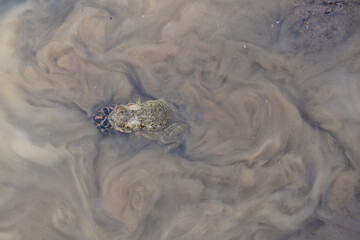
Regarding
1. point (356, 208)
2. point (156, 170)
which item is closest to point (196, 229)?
point (156, 170)

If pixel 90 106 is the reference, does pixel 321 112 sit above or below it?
above

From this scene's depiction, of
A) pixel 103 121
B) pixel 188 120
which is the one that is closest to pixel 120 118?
pixel 103 121

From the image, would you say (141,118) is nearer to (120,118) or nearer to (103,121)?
(120,118)

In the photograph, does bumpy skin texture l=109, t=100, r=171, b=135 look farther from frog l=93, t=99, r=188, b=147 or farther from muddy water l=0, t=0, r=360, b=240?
muddy water l=0, t=0, r=360, b=240

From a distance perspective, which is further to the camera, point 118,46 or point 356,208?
point 118,46

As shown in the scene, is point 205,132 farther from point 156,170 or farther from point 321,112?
point 321,112

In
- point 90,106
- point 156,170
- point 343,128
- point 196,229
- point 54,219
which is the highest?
point 343,128

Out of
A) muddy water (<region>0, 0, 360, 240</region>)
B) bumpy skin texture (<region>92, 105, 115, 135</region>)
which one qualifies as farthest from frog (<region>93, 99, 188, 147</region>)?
muddy water (<region>0, 0, 360, 240</region>)
